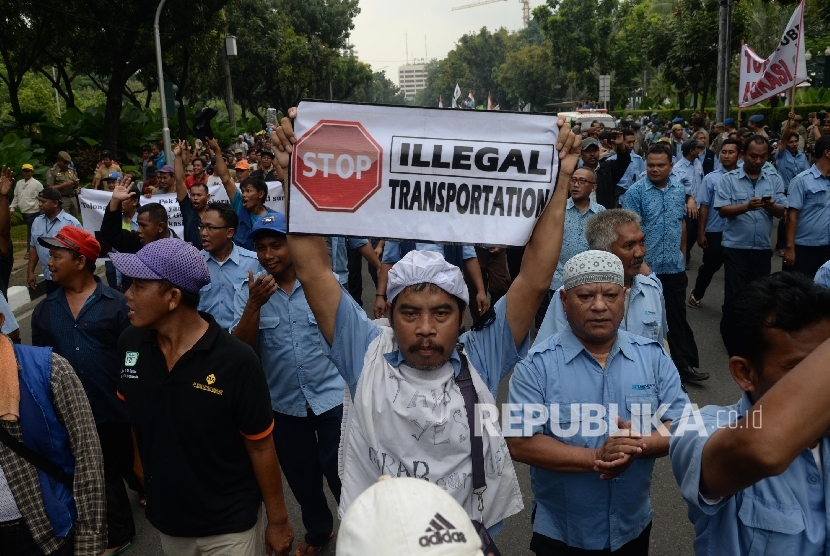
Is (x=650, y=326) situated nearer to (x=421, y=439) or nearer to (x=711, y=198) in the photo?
(x=421, y=439)

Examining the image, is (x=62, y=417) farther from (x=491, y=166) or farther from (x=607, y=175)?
(x=607, y=175)

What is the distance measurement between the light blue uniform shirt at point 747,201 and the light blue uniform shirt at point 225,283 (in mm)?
4540

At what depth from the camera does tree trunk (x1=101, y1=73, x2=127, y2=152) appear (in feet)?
71.8

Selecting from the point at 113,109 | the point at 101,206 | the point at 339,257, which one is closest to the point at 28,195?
the point at 101,206

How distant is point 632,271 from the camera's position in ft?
13.3

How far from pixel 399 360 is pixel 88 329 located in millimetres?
2321

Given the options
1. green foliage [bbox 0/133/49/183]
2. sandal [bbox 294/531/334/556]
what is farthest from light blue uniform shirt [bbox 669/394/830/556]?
green foliage [bbox 0/133/49/183]

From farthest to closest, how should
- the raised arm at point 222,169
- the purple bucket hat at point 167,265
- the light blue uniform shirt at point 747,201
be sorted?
the raised arm at point 222,169
the light blue uniform shirt at point 747,201
the purple bucket hat at point 167,265

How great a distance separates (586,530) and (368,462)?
95cm

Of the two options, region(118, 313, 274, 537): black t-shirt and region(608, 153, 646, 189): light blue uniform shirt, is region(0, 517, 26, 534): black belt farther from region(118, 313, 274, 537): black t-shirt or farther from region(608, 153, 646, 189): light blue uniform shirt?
region(608, 153, 646, 189): light blue uniform shirt

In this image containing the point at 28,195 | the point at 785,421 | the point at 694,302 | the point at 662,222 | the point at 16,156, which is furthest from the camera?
the point at 16,156

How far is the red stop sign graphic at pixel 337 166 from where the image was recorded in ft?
8.49

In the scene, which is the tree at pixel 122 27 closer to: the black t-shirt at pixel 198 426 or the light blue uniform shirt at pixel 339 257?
the light blue uniform shirt at pixel 339 257

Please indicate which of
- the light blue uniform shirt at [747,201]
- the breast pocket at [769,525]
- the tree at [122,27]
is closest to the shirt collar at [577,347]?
the breast pocket at [769,525]
